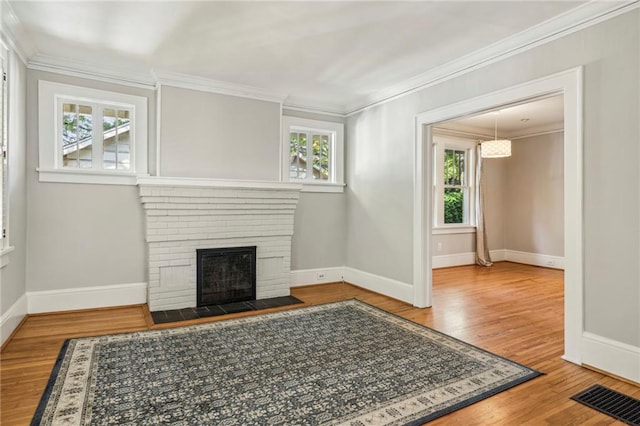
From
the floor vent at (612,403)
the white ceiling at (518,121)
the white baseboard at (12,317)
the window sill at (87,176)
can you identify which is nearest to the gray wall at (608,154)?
the floor vent at (612,403)

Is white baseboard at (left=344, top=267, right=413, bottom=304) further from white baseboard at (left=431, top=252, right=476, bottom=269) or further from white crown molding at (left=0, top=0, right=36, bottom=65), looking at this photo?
white crown molding at (left=0, top=0, right=36, bottom=65)

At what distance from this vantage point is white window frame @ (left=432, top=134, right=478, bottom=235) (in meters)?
6.71

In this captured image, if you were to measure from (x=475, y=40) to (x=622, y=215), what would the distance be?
181 centimetres

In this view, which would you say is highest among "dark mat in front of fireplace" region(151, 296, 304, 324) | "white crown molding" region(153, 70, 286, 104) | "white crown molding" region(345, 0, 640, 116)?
"white crown molding" region(153, 70, 286, 104)

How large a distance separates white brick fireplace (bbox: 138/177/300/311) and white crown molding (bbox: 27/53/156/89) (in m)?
1.19

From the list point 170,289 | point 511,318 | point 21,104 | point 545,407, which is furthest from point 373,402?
point 21,104

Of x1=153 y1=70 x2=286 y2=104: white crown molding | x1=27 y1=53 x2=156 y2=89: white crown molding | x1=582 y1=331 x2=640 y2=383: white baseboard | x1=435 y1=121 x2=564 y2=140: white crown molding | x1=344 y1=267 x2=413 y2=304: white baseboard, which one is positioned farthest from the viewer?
→ x1=435 y1=121 x2=564 y2=140: white crown molding

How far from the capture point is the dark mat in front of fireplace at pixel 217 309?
372 centimetres

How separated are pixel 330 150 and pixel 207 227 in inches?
88.0

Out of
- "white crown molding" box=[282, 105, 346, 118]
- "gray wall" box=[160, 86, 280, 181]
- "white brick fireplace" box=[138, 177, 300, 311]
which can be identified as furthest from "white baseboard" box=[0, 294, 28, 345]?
"white crown molding" box=[282, 105, 346, 118]

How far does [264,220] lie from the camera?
4551mm

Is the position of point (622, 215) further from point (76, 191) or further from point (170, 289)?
point (76, 191)

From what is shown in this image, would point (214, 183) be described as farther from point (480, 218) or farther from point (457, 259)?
point (480, 218)

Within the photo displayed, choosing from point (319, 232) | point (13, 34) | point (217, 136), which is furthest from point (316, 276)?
point (13, 34)
